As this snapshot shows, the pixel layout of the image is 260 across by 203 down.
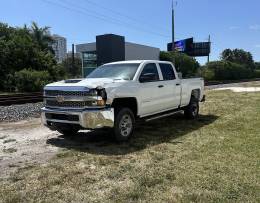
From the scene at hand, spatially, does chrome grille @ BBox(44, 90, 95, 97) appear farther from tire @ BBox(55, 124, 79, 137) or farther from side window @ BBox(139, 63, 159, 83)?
side window @ BBox(139, 63, 159, 83)

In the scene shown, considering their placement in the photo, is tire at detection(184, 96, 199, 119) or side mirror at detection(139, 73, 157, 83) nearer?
side mirror at detection(139, 73, 157, 83)

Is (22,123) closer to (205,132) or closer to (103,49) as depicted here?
(205,132)

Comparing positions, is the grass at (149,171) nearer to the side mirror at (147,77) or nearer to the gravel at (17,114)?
the side mirror at (147,77)

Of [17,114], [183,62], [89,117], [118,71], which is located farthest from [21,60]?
[183,62]

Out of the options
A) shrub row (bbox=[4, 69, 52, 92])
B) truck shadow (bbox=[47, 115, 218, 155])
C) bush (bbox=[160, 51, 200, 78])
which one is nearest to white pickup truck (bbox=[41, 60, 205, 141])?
truck shadow (bbox=[47, 115, 218, 155])

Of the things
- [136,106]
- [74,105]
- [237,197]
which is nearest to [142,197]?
[237,197]

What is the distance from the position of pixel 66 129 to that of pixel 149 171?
138 inches

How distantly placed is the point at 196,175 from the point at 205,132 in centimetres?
378

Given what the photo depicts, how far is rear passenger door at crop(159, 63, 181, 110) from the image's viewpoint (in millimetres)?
9839

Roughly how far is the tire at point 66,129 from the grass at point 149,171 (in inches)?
10.8

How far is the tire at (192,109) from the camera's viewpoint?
11.5m

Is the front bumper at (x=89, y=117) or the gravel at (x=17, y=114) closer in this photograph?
the front bumper at (x=89, y=117)

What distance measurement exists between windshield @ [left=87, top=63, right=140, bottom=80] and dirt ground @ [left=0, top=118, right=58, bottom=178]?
1.96 metres

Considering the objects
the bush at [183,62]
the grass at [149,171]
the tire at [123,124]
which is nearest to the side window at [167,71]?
the grass at [149,171]
